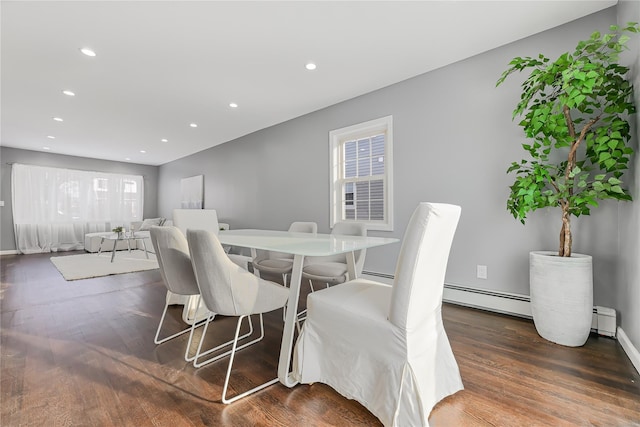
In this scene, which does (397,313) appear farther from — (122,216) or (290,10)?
(122,216)

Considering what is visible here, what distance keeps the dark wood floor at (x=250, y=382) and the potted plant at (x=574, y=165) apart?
25 cm

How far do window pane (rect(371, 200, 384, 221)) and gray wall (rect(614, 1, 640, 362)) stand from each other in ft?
6.74

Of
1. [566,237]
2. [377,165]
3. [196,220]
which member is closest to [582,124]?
[566,237]

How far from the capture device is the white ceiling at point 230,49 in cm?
211

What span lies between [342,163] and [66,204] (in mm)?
7425

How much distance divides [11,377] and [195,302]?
42.7 inches

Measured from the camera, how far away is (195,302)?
243cm

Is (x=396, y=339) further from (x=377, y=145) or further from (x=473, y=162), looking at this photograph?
(x=377, y=145)

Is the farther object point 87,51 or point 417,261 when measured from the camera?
point 87,51

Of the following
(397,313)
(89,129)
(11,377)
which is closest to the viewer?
(397,313)

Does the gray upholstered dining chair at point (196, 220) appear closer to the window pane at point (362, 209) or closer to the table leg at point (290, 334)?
the table leg at point (290, 334)

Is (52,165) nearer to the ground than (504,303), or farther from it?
farther from it

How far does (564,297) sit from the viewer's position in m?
1.93

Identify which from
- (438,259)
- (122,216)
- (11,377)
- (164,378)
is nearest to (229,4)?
(438,259)
